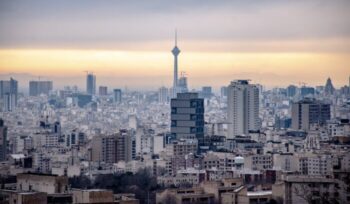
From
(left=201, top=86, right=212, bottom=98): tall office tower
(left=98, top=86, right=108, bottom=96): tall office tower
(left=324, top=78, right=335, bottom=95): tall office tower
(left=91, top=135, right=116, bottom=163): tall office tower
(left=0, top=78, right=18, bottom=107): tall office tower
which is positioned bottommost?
(left=91, top=135, right=116, bottom=163): tall office tower

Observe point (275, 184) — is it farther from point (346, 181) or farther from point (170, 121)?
point (170, 121)

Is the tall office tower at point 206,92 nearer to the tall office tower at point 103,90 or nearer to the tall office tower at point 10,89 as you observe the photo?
the tall office tower at point 103,90

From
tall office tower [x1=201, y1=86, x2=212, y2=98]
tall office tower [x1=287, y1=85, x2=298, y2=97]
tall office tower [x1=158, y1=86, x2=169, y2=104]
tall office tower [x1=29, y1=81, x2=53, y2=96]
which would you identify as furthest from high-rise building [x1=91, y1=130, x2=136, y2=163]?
tall office tower [x1=158, y1=86, x2=169, y2=104]

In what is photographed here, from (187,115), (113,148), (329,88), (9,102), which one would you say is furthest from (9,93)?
(187,115)

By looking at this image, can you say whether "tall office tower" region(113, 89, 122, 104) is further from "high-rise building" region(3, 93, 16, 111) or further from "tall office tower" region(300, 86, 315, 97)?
"tall office tower" region(300, 86, 315, 97)

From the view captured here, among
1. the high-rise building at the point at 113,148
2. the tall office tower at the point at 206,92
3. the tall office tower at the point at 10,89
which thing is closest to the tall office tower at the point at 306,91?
the tall office tower at the point at 206,92

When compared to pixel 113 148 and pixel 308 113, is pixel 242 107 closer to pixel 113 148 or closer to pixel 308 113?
pixel 308 113
